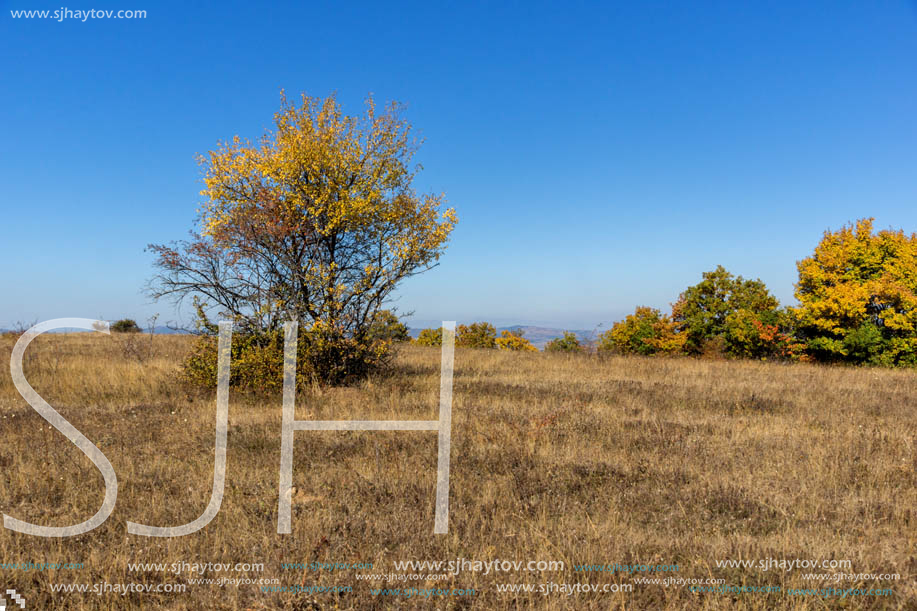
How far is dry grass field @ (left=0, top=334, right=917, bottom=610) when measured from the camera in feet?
12.3

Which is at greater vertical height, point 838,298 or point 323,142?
point 323,142

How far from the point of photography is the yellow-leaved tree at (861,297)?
19953mm

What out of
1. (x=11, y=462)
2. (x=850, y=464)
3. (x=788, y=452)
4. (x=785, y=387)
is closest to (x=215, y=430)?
(x=11, y=462)

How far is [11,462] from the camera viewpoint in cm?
614

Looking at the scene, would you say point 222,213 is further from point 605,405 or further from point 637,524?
point 637,524

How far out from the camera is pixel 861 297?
795 inches

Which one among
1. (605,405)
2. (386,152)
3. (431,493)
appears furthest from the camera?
(386,152)

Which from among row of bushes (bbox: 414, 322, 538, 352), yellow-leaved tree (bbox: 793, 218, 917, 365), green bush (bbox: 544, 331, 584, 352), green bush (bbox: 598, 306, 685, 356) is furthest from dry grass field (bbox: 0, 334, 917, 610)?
row of bushes (bbox: 414, 322, 538, 352)

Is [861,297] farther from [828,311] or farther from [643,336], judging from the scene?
[643,336]

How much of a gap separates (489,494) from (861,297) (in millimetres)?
21741

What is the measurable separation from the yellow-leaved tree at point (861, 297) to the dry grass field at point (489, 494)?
40.1ft

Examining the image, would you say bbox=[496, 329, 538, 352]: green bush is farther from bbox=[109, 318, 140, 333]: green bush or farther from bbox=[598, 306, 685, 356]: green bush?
bbox=[109, 318, 140, 333]: green bush

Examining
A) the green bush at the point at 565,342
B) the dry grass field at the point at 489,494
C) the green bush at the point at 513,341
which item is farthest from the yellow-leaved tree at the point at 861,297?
the green bush at the point at 513,341

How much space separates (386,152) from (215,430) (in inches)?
294
